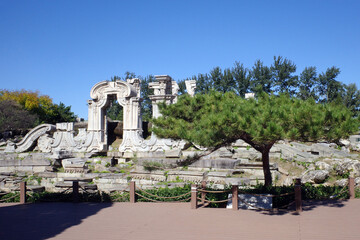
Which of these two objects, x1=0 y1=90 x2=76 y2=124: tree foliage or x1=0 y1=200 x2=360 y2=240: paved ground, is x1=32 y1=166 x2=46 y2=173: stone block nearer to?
x1=0 y1=200 x2=360 y2=240: paved ground

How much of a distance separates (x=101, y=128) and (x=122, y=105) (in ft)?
6.51

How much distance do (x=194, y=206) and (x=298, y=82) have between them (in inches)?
1372

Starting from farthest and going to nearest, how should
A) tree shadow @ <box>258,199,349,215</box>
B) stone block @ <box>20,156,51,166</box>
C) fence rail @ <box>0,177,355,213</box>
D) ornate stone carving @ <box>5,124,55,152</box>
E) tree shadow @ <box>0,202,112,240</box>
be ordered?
ornate stone carving @ <box>5,124,55,152</box>
stone block @ <box>20,156,51,166</box>
fence rail @ <box>0,177,355,213</box>
tree shadow @ <box>258,199,349,215</box>
tree shadow @ <box>0,202,112,240</box>

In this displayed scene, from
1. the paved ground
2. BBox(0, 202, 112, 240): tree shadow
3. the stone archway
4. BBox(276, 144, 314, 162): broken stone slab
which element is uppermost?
the stone archway

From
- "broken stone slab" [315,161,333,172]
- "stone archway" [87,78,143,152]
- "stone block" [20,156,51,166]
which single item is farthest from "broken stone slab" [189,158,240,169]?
"stone block" [20,156,51,166]

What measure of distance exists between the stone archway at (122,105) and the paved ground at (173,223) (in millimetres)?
8741

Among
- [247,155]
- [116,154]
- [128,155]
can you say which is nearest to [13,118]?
[116,154]

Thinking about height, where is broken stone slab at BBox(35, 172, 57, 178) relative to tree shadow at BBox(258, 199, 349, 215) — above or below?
above

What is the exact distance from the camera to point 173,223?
905cm

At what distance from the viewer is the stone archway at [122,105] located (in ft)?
66.4

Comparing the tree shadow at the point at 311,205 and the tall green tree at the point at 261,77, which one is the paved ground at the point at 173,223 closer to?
the tree shadow at the point at 311,205

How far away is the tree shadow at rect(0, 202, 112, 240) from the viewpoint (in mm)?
8352

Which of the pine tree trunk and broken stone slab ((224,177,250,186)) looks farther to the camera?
broken stone slab ((224,177,250,186))

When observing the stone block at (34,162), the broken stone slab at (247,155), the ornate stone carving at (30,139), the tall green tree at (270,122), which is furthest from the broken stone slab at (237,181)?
the ornate stone carving at (30,139)
